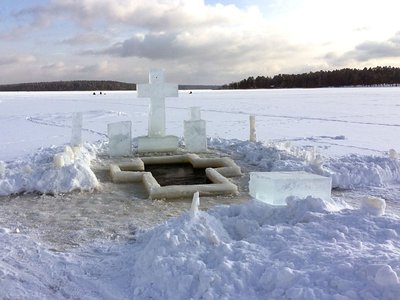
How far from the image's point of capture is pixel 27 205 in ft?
18.8

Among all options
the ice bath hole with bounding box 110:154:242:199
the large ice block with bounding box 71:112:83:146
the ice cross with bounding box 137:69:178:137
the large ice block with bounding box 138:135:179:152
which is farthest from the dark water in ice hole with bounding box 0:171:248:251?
the ice cross with bounding box 137:69:178:137

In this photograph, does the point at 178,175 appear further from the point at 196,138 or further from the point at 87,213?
the point at 87,213

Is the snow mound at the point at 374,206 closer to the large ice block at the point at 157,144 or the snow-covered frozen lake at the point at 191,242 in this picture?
the snow-covered frozen lake at the point at 191,242

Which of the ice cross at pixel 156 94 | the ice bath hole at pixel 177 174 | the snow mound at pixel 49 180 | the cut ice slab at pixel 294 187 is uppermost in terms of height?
the ice cross at pixel 156 94

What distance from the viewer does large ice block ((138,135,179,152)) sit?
9594 mm

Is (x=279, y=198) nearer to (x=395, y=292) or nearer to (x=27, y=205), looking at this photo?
(x=395, y=292)

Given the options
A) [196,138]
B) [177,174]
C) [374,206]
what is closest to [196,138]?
[196,138]

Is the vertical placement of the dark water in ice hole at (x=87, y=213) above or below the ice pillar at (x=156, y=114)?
below

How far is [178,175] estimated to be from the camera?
7707mm

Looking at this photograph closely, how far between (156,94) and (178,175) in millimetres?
2687

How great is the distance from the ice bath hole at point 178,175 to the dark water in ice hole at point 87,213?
15 cm

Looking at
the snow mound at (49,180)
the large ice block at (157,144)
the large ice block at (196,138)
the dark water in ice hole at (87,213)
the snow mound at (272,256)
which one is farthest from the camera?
the large ice block at (157,144)

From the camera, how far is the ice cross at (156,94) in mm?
9750

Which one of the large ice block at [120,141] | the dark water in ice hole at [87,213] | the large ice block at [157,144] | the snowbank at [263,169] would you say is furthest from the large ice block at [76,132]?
the dark water in ice hole at [87,213]
